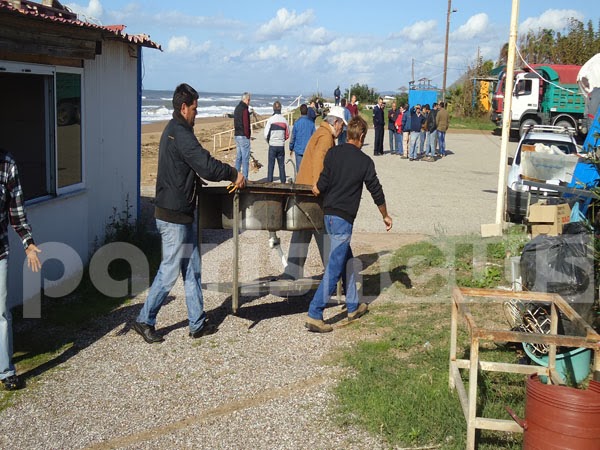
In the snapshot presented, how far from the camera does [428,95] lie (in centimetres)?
4216

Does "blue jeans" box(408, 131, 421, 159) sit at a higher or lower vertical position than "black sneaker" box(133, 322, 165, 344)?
higher

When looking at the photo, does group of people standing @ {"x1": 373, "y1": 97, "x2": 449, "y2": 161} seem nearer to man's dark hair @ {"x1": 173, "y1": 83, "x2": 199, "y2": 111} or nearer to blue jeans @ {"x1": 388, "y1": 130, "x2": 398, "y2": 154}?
blue jeans @ {"x1": 388, "y1": 130, "x2": 398, "y2": 154}

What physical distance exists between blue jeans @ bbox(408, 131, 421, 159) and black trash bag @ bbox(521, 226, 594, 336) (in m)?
18.7

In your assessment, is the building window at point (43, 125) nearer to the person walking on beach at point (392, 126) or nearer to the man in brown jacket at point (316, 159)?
the man in brown jacket at point (316, 159)

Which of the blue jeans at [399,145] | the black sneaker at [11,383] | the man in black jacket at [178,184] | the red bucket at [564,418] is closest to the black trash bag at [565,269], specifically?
the red bucket at [564,418]

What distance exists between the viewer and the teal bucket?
529cm

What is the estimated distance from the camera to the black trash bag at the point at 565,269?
598 centimetres

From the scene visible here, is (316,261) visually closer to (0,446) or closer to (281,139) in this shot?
(0,446)

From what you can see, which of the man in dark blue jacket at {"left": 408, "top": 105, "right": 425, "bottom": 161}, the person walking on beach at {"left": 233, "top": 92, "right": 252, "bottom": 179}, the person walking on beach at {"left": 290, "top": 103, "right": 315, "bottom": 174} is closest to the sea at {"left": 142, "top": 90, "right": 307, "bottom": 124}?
the man in dark blue jacket at {"left": 408, "top": 105, "right": 425, "bottom": 161}

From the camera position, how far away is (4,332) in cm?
553

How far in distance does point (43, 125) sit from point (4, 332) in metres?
4.03

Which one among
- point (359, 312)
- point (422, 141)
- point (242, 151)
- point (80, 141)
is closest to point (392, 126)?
point (422, 141)

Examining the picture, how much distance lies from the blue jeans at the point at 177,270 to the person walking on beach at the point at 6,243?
1209mm

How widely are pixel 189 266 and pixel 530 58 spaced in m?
44.1
